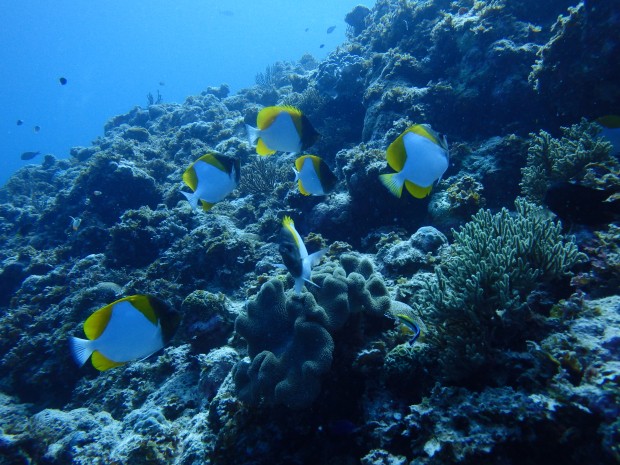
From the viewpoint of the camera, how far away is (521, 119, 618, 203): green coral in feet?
15.0

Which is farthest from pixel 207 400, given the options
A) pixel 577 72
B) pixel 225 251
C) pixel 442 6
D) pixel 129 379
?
pixel 442 6

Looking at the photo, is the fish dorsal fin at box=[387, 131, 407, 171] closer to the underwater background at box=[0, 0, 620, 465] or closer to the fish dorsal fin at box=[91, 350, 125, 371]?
the underwater background at box=[0, 0, 620, 465]

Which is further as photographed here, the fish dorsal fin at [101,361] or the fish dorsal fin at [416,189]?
the fish dorsal fin at [416,189]

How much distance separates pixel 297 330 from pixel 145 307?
1510 mm

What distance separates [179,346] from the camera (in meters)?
6.12

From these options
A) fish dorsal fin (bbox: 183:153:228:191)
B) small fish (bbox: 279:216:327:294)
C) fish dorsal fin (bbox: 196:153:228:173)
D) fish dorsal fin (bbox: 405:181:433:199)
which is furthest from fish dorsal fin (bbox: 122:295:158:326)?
fish dorsal fin (bbox: 405:181:433:199)

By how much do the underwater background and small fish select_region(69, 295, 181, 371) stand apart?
1.25 m

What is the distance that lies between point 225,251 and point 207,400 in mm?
3260

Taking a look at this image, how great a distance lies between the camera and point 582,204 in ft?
12.6

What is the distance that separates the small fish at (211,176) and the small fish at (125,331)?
1344mm

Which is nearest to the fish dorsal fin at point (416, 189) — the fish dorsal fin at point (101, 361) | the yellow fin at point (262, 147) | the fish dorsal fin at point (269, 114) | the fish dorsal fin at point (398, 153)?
the fish dorsal fin at point (398, 153)

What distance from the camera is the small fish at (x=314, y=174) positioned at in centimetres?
374

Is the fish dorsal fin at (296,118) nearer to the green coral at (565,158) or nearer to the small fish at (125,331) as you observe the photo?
the small fish at (125,331)

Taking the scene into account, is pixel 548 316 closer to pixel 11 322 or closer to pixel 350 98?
pixel 350 98
